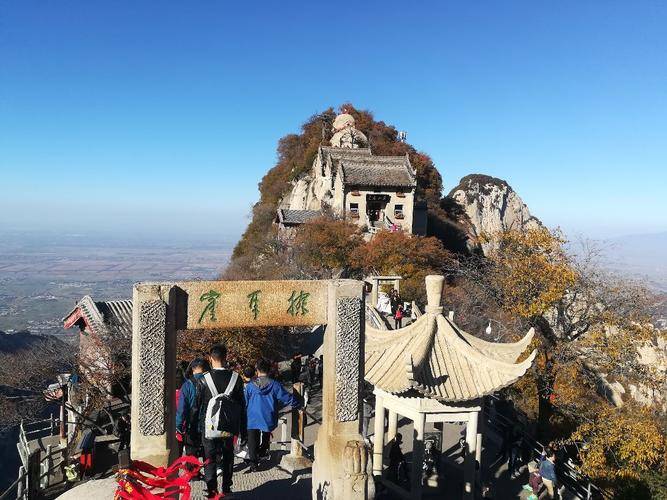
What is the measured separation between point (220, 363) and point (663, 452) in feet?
48.1

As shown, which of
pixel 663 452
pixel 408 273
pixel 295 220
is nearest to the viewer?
pixel 663 452

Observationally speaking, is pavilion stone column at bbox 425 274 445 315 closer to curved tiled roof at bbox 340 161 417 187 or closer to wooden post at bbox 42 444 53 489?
wooden post at bbox 42 444 53 489

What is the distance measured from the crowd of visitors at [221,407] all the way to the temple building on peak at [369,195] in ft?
77.0

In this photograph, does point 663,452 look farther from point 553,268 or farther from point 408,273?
point 408,273

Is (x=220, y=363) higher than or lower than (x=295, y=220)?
lower

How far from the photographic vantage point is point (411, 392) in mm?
7840

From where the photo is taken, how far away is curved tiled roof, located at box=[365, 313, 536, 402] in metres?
7.82

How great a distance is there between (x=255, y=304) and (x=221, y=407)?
4.44 ft

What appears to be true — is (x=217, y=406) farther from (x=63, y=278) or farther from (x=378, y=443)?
(x=63, y=278)

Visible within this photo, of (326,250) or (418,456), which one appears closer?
(418,456)

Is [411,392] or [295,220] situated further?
[295,220]

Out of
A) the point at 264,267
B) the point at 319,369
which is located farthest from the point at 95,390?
the point at 264,267

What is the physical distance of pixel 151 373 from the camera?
5.68m

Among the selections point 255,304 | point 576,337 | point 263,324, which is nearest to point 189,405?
point 263,324
